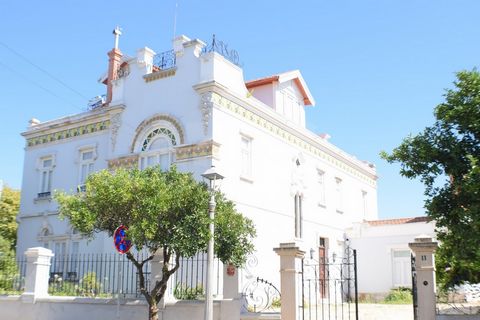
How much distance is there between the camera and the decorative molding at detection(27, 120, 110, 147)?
23203mm

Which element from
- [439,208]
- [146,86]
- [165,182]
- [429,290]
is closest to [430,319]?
[429,290]

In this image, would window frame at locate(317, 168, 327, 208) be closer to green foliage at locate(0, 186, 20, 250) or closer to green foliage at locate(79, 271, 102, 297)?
A: green foliage at locate(79, 271, 102, 297)

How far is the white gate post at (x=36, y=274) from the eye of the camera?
50.5 feet

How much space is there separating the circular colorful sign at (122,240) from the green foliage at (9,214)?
16.7 metres

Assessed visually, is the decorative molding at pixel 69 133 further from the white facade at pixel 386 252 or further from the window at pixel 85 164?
the white facade at pixel 386 252

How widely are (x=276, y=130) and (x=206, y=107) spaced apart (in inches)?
177

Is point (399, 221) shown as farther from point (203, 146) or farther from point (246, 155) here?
point (203, 146)

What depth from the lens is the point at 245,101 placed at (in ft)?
68.2

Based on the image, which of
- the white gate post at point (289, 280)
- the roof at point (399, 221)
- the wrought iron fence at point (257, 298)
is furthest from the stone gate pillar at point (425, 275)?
the roof at point (399, 221)

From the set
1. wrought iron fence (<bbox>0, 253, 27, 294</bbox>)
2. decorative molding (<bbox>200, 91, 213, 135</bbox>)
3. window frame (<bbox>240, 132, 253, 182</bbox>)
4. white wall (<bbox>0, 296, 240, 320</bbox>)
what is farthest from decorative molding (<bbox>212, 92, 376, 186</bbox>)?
wrought iron fence (<bbox>0, 253, 27, 294</bbox>)

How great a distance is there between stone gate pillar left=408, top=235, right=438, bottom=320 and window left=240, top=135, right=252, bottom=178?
32.7 feet

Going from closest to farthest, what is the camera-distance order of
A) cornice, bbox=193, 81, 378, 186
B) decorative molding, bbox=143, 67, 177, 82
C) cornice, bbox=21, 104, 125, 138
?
cornice, bbox=193, 81, 378, 186, decorative molding, bbox=143, 67, 177, 82, cornice, bbox=21, 104, 125, 138

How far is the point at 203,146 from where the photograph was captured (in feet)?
62.6

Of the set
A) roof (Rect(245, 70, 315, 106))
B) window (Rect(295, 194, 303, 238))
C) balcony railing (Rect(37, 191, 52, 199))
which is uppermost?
roof (Rect(245, 70, 315, 106))
